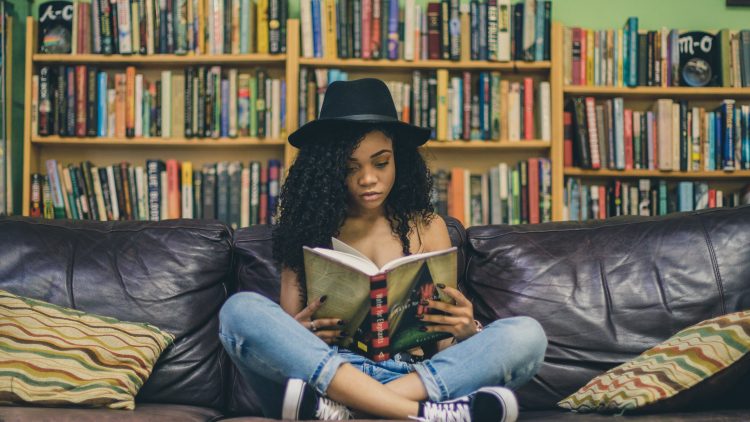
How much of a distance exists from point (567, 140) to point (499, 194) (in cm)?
38

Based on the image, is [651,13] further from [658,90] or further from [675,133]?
[675,133]

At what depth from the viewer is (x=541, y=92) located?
3.10 m

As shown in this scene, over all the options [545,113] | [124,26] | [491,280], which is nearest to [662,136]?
[545,113]

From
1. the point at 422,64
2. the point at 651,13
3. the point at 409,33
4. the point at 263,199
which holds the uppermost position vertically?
the point at 651,13

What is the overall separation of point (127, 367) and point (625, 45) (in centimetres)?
249

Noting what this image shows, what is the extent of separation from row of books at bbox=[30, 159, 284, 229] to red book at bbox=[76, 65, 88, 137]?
150 millimetres

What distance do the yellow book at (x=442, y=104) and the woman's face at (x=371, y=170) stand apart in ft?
4.45

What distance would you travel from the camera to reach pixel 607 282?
5.67ft

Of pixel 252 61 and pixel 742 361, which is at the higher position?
pixel 252 61

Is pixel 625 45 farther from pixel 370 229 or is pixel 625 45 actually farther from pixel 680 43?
pixel 370 229

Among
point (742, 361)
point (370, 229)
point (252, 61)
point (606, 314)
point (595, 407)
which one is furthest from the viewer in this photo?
point (252, 61)

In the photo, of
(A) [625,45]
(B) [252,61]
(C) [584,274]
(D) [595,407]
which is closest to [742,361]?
(D) [595,407]

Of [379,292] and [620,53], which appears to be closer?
[379,292]

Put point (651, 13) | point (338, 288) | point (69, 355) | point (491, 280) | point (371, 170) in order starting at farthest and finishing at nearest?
point (651, 13) < point (491, 280) < point (371, 170) < point (69, 355) < point (338, 288)
